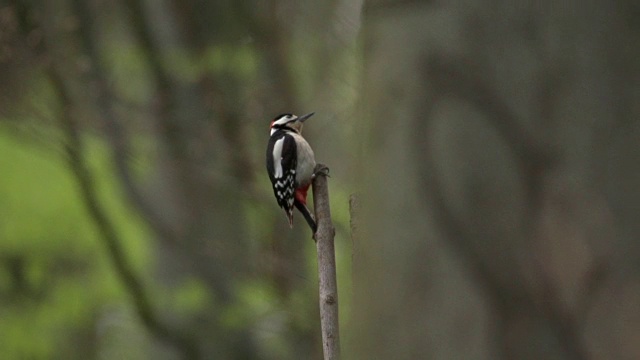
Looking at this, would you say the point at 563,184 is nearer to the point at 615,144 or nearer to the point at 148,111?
the point at 615,144

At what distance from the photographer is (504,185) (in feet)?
4.95

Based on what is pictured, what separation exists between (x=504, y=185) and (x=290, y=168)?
453 centimetres

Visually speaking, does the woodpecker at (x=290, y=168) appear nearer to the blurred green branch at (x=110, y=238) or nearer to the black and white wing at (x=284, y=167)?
the black and white wing at (x=284, y=167)

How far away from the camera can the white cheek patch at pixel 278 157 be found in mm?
6168

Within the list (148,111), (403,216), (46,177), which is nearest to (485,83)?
(403,216)

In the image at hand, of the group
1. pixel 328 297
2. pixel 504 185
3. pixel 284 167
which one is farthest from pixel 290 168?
pixel 504 185

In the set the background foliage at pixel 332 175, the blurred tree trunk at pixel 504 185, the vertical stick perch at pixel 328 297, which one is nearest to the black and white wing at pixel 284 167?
the background foliage at pixel 332 175

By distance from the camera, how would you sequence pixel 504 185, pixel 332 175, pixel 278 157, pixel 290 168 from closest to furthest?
pixel 504 185, pixel 290 168, pixel 278 157, pixel 332 175

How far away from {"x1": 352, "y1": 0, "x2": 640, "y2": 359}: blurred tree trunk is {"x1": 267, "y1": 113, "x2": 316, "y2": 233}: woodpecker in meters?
3.91

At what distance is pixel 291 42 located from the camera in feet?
31.4

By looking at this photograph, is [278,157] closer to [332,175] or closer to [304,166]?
[304,166]

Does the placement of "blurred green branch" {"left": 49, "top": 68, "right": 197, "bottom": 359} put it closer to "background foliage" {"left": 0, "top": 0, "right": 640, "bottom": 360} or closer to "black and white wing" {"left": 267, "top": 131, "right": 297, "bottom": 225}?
"background foliage" {"left": 0, "top": 0, "right": 640, "bottom": 360}

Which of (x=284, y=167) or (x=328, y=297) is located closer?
(x=328, y=297)

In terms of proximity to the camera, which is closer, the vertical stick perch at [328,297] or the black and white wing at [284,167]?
the vertical stick perch at [328,297]
